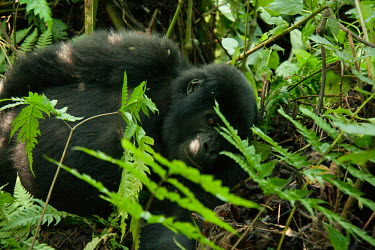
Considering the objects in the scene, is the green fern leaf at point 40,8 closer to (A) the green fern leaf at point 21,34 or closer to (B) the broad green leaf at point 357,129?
(A) the green fern leaf at point 21,34

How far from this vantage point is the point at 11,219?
2.42 meters

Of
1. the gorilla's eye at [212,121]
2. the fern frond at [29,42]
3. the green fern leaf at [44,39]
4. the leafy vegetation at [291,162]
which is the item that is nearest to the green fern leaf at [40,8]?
the leafy vegetation at [291,162]

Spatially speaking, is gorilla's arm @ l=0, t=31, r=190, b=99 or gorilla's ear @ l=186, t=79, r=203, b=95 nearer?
gorilla's ear @ l=186, t=79, r=203, b=95

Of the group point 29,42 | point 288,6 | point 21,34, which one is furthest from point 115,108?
point 21,34

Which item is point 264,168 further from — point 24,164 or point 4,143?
point 4,143

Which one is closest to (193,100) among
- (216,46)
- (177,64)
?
(177,64)

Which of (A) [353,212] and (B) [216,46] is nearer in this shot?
(A) [353,212]

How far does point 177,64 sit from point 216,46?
2.05 metres

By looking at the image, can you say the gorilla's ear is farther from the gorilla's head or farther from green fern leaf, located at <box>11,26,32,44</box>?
green fern leaf, located at <box>11,26,32,44</box>

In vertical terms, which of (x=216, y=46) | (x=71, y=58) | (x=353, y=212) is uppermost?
(x=71, y=58)

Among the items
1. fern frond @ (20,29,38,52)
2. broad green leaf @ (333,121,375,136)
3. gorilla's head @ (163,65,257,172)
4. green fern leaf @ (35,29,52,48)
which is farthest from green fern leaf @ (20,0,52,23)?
broad green leaf @ (333,121,375,136)

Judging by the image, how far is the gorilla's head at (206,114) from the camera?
3.10 m

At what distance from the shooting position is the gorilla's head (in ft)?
10.2

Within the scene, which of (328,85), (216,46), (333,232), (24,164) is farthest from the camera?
(216,46)
